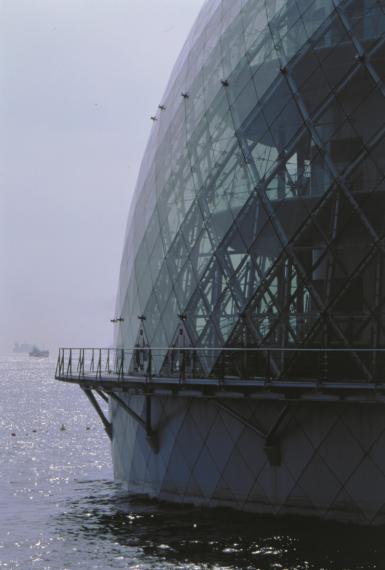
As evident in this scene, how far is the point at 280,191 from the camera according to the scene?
3097 cm

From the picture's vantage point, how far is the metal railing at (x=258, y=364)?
28.5 m

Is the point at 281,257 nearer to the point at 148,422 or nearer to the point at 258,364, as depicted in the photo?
the point at 258,364

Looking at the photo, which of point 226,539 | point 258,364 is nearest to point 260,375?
point 258,364

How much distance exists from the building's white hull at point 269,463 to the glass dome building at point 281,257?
1.6 inches

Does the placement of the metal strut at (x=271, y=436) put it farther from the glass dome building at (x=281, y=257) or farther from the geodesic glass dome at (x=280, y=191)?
the geodesic glass dome at (x=280, y=191)

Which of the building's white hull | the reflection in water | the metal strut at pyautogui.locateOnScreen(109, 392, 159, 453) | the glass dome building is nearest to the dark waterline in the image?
the reflection in water

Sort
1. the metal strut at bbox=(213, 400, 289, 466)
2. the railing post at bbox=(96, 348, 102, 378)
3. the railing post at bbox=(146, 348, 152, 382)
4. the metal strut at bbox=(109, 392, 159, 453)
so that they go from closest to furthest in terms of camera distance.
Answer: the metal strut at bbox=(213, 400, 289, 466)
the railing post at bbox=(146, 348, 152, 382)
the metal strut at bbox=(109, 392, 159, 453)
the railing post at bbox=(96, 348, 102, 378)

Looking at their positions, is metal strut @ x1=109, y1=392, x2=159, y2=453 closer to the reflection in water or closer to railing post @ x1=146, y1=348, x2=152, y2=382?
railing post @ x1=146, y1=348, x2=152, y2=382

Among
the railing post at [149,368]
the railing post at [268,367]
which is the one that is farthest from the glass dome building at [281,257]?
the railing post at [149,368]

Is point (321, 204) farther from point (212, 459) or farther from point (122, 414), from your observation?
point (122, 414)

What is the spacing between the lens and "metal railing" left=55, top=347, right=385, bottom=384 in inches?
1122

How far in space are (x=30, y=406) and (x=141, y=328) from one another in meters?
120

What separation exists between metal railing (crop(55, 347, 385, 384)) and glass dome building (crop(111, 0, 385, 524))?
2.4 inches

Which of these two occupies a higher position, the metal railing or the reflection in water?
the metal railing
